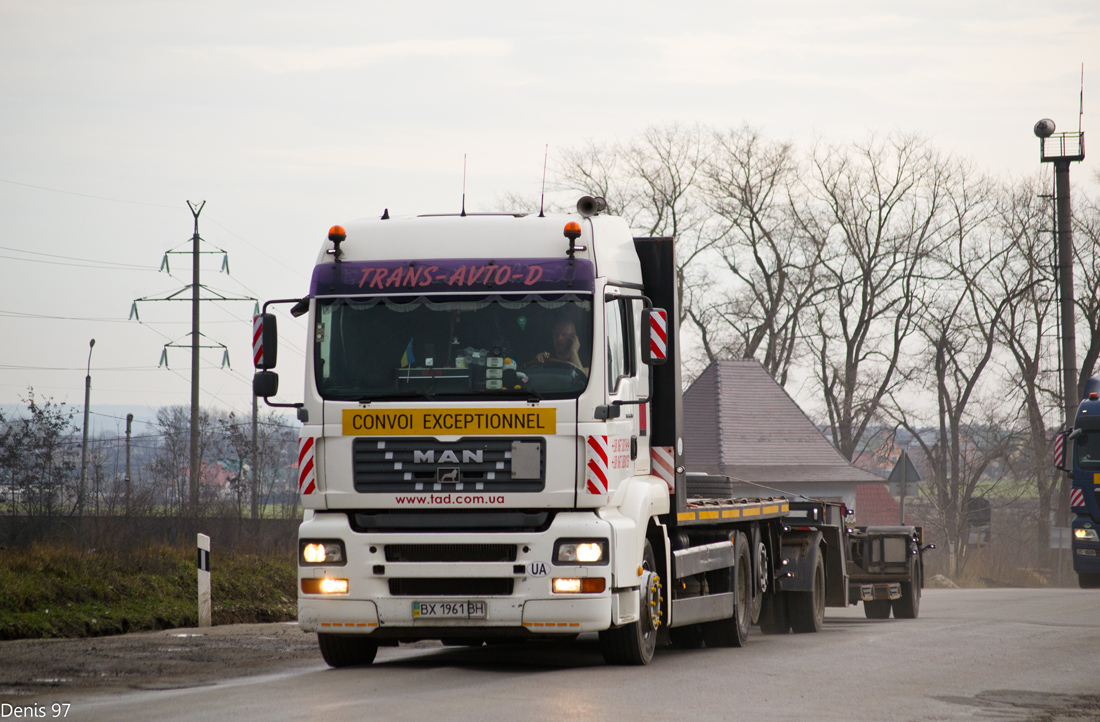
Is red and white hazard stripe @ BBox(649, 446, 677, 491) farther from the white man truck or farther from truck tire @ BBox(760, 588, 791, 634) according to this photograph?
truck tire @ BBox(760, 588, 791, 634)

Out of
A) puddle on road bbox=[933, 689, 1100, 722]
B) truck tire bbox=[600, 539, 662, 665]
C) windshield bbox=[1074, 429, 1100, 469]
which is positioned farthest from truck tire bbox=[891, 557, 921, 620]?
puddle on road bbox=[933, 689, 1100, 722]

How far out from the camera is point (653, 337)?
10.5 m

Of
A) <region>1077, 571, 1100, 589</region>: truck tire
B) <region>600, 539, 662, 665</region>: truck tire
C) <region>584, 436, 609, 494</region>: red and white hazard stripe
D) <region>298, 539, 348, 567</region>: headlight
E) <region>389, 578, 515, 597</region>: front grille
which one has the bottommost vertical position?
<region>1077, 571, 1100, 589</region>: truck tire

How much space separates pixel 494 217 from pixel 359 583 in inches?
123

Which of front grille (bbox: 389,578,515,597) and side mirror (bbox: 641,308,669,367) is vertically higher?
side mirror (bbox: 641,308,669,367)

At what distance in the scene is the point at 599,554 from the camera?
32.8 feet

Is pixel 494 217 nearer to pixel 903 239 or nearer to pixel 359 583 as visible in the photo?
pixel 359 583

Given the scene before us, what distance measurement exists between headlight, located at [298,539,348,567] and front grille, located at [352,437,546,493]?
0.50 meters

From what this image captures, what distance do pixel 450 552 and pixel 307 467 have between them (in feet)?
4.20

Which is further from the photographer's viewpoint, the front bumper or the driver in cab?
the driver in cab

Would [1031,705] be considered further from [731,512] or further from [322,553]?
[322,553]

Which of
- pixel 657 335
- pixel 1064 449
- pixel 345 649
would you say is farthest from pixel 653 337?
pixel 1064 449

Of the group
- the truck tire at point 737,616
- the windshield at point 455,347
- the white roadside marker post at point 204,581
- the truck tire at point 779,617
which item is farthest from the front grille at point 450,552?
the truck tire at point 779,617

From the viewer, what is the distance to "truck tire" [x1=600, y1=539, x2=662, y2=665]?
10688mm
